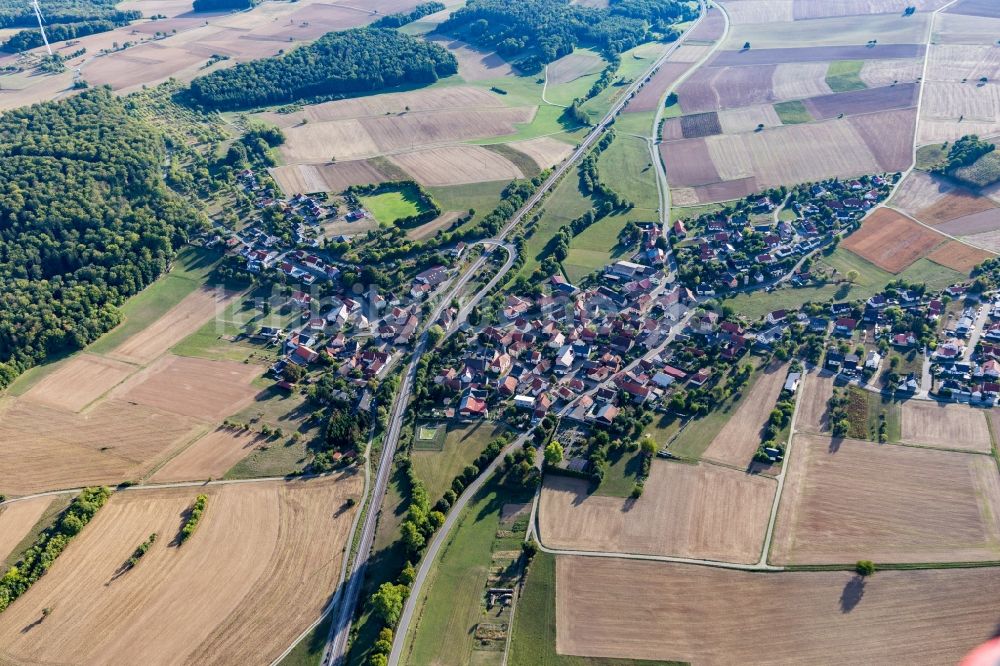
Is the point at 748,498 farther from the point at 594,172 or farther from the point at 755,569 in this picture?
the point at 594,172

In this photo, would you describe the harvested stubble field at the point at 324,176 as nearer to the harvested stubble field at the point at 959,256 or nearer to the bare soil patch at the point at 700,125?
the bare soil patch at the point at 700,125

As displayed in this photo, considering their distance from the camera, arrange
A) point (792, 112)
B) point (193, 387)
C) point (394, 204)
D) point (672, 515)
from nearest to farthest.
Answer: point (672, 515)
point (193, 387)
point (394, 204)
point (792, 112)

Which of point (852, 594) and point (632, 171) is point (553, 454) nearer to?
point (852, 594)

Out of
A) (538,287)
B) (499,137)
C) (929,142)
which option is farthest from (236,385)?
(929,142)

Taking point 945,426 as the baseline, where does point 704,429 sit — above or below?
above

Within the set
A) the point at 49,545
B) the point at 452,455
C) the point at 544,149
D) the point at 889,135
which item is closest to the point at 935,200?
the point at 889,135

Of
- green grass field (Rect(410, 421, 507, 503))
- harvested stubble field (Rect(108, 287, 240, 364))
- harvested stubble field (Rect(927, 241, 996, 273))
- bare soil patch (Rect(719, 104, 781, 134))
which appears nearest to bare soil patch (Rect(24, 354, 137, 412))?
harvested stubble field (Rect(108, 287, 240, 364))

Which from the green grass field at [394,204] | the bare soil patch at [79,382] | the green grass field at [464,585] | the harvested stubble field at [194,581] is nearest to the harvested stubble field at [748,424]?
the green grass field at [464,585]

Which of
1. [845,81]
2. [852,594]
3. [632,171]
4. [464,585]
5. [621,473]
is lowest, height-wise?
[852,594]
